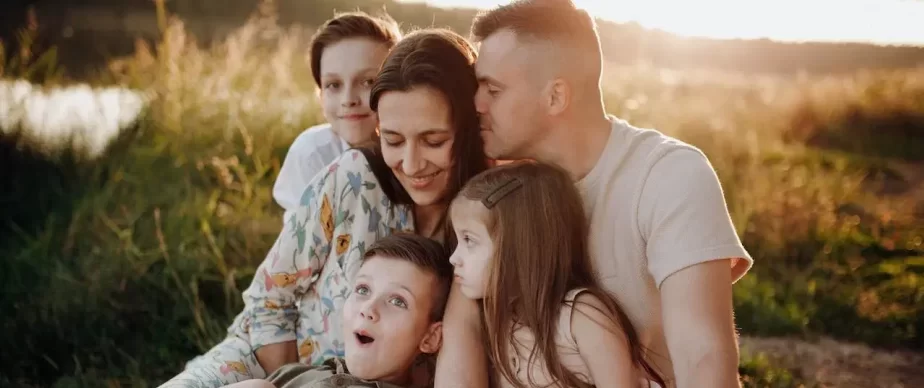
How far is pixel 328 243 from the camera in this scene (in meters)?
3.06

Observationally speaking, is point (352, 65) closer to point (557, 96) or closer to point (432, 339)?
point (557, 96)

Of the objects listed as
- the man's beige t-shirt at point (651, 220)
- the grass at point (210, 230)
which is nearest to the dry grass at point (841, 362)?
the grass at point (210, 230)

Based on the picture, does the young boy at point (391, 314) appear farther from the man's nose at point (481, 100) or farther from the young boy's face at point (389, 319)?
the man's nose at point (481, 100)

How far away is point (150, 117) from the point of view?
6508 millimetres

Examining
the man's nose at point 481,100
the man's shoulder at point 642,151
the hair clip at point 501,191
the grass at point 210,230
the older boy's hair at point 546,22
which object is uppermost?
the older boy's hair at point 546,22

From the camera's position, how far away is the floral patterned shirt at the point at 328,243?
3033 millimetres

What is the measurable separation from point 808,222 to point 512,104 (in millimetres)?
4531

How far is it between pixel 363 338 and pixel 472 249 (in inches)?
15.7

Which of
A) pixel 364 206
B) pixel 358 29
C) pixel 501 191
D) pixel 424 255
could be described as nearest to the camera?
pixel 501 191

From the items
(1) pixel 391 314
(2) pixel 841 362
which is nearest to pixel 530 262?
(1) pixel 391 314

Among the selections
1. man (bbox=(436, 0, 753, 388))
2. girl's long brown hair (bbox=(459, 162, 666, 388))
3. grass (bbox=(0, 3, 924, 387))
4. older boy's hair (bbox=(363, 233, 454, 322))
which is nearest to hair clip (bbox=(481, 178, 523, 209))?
girl's long brown hair (bbox=(459, 162, 666, 388))

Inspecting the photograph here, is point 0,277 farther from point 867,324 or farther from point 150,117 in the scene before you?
point 867,324

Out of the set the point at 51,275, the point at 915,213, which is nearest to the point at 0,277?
the point at 51,275

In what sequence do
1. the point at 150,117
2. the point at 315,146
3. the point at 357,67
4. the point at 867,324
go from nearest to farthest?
the point at 357,67
the point at 315,146
the point at 867,324
the point at 150,117
